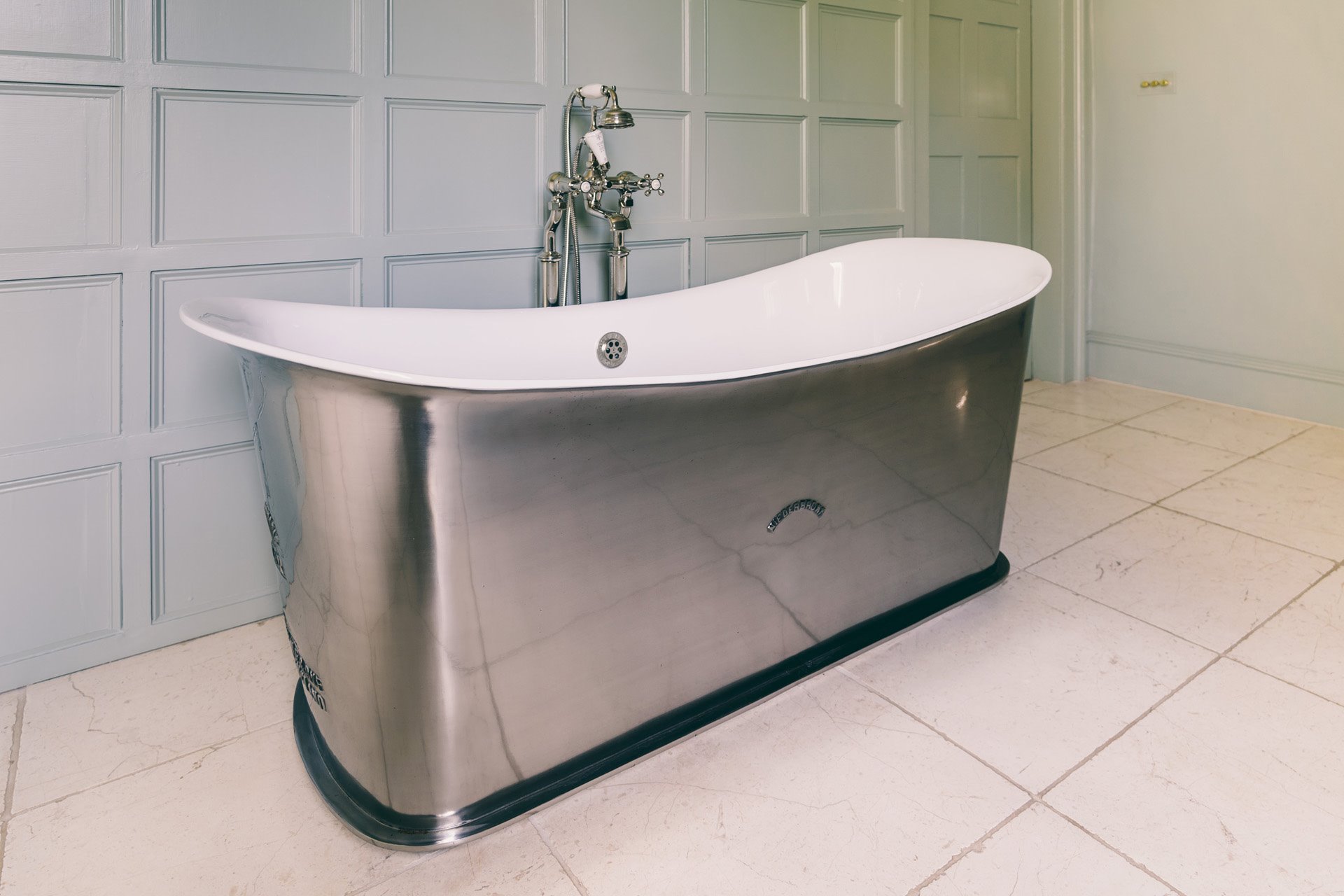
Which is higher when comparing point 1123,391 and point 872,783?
point 1123,391

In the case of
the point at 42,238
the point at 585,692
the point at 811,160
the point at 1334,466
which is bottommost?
the point at 585,692

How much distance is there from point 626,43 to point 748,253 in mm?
637

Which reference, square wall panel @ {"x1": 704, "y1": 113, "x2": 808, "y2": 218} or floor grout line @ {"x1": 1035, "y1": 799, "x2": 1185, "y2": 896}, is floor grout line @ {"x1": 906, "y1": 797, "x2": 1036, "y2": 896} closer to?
floor grout line @ {"x1": 1035, "y1": 799, "x2": 1185, "y2": 896}

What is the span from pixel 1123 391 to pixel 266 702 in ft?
10.2

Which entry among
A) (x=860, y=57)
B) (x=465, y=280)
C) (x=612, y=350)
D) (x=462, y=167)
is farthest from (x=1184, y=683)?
(x=860, y=57)

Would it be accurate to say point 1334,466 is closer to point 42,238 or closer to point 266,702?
point 266,702

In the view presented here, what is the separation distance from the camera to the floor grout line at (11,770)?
111 centimetres

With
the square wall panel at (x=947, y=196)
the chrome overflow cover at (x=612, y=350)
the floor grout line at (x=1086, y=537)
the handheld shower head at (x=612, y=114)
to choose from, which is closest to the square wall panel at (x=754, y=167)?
the handheld shower head at (x=612, y=114)

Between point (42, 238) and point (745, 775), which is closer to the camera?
point (745, 775)

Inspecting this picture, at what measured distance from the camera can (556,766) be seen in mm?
1150

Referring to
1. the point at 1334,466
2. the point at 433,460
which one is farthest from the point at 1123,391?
the point at 433,460

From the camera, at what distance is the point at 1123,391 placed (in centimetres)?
320

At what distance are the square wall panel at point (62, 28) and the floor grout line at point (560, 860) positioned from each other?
1.43 m

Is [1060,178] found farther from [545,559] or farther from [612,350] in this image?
[545,559]
